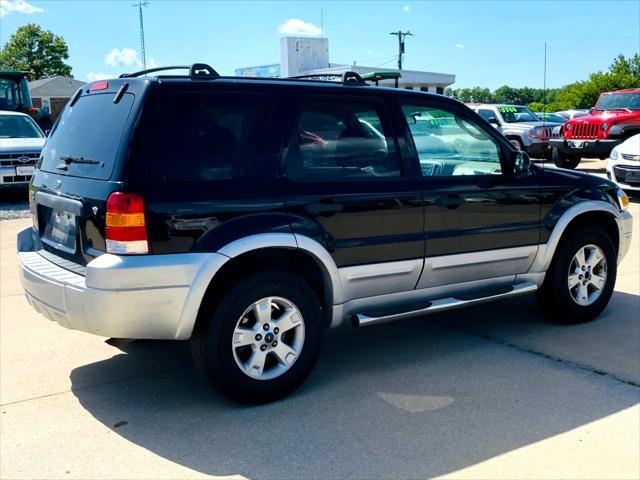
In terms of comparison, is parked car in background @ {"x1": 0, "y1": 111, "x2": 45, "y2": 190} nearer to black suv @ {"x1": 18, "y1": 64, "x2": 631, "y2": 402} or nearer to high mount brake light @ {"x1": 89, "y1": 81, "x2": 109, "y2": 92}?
black suv @ {"x1": 18, "y1": 64, "x2": 631, "y2": 402}

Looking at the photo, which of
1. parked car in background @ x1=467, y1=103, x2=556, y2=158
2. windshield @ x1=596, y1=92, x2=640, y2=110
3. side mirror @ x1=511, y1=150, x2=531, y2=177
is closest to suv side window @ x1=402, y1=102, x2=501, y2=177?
side mirror @ x1=511, y1=150, x2=531, y2=177

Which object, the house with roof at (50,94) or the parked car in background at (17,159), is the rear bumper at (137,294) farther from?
the house with roof at (50,94)

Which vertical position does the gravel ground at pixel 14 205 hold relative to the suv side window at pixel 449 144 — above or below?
below

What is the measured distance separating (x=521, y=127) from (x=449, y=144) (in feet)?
53.3

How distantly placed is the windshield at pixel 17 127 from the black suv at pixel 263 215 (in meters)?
9.96

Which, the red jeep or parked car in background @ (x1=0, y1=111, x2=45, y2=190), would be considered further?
the red jeep

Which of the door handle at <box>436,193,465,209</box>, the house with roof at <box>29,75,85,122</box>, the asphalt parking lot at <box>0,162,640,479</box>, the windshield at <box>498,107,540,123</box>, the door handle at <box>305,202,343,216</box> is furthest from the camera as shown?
the house with roof at <box>29,75,85,122</box>

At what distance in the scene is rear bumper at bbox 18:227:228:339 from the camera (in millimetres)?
3488

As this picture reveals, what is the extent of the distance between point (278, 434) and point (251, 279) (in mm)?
845

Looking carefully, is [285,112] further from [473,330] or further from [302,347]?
[473,330]

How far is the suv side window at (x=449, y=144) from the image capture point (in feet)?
15.1

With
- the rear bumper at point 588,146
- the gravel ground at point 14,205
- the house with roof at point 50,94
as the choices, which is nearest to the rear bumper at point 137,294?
the gravel ground at point 14,205

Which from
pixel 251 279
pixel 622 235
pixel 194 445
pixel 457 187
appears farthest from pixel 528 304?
pixel 194 445

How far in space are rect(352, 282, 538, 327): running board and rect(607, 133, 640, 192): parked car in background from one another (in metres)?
7.98
